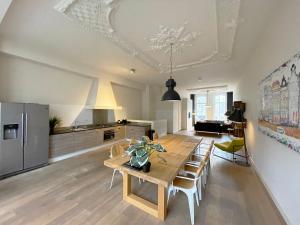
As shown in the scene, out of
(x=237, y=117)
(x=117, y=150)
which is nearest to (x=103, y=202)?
(x=117, y=150)

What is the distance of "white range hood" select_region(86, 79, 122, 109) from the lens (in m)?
5.18

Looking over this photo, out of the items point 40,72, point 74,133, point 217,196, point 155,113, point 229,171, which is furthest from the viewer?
point 155,113

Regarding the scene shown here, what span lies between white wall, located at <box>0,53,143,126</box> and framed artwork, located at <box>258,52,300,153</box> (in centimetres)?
488

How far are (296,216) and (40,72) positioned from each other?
5669 mm

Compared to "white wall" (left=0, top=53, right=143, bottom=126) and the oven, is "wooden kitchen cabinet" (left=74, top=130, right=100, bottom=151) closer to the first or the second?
the oven

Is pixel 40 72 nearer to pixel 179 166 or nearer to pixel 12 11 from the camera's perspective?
pixel 12 11

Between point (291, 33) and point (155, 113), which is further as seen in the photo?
point (155, 113)

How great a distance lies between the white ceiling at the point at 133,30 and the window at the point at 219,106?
8717 mm

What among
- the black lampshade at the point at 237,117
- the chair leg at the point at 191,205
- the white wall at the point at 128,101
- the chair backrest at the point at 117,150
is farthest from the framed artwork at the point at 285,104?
the white wall at the point at 128,101

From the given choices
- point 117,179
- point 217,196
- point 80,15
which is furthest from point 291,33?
point 117,179

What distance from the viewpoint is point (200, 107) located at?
13.0 m

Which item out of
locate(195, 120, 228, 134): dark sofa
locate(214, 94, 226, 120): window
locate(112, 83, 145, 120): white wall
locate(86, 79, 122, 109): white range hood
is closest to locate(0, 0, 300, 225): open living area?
locate(86, 79, 122, 109): white range hood

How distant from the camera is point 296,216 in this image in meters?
1.66

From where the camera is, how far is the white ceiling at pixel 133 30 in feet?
6.57
